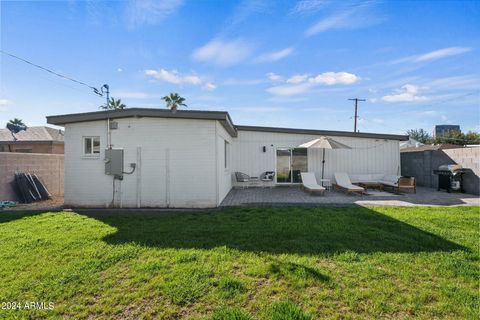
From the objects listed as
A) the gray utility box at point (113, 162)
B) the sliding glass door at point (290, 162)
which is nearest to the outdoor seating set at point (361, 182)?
the sliding glass door at point (290, 162)

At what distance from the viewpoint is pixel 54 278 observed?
3.39 metres

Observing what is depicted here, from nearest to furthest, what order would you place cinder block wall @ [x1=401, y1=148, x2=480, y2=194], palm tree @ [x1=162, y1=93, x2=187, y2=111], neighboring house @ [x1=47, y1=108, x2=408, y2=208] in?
1. neighboring house @ [x1=47, y1=108, x2=408, y2=208]
2. cinder block wall @ [x1=401, y1=148, x2=480, y2=194]
3. palm tree @ [x1=162, y1=93, x2=187, y2=111]

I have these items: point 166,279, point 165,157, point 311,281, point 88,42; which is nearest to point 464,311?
point 311,281

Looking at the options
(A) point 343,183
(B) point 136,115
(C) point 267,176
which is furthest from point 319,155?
(B) point 136,115

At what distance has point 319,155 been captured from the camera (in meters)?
13.7

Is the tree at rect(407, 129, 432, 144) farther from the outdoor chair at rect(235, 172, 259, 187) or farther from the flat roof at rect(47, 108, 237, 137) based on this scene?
the flat roof at rect(47, 108, 237, 137)

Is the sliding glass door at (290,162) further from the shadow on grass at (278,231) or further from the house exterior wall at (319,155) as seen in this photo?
the shadow on grass at (278,231)

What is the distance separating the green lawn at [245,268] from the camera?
2732 mm

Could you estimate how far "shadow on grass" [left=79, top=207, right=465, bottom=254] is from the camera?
4.52 m

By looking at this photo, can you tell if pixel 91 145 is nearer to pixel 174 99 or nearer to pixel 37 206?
pixel 37 206

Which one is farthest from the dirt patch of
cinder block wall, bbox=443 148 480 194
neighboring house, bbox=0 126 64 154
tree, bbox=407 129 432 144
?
tree, bbox=407 129 432 144

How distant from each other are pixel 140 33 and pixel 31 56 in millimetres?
3983

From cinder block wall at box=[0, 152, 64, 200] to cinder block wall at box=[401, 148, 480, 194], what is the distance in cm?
1878

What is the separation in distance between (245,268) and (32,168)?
37.9 ft
